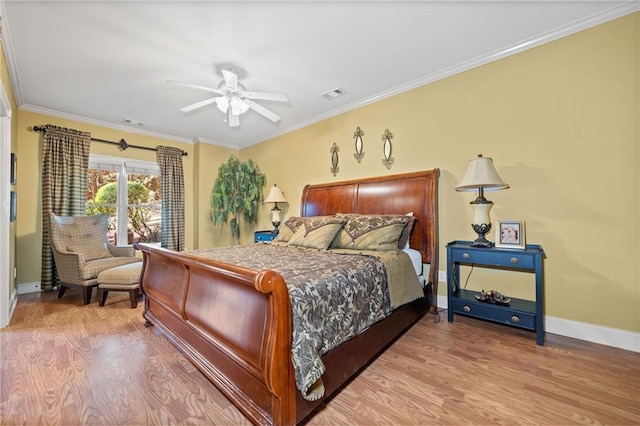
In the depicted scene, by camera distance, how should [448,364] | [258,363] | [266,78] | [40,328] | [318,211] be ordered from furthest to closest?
[318,211] → [266,78] → [40,328] → [448,364] → [258,363]

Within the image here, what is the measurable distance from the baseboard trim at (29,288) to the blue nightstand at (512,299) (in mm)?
5383

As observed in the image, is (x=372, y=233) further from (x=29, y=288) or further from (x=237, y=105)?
(x=29, y=288)

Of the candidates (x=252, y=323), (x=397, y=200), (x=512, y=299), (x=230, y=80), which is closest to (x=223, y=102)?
(x=230, y=80)

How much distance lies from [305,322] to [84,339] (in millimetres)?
2276

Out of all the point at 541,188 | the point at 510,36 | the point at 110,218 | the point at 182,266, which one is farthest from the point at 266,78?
the point at 110,218

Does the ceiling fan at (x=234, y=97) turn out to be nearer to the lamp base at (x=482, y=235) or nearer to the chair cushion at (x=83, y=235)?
the lamp base at (x=482, y=235)

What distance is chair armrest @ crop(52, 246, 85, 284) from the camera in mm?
3312

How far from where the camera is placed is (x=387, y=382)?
1.78 metres

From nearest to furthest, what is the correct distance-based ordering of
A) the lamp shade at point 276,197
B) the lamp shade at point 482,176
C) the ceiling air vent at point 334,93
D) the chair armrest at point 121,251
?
the lamp shade at point 482,176
the ceiling air vent at point 334,93
the chair armrest at point 121,251
the lamp shade at point 276,197

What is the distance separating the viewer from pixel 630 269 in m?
2.14

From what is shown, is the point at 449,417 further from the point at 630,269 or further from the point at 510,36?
the point at 510,36

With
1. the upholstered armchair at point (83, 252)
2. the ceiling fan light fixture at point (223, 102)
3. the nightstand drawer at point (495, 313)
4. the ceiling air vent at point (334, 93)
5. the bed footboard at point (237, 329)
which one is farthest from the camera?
the ceiling air vent at point (334, 93)

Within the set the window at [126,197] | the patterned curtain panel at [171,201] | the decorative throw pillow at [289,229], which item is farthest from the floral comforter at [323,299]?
the window at [126,197]

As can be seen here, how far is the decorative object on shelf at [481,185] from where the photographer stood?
2461mm
